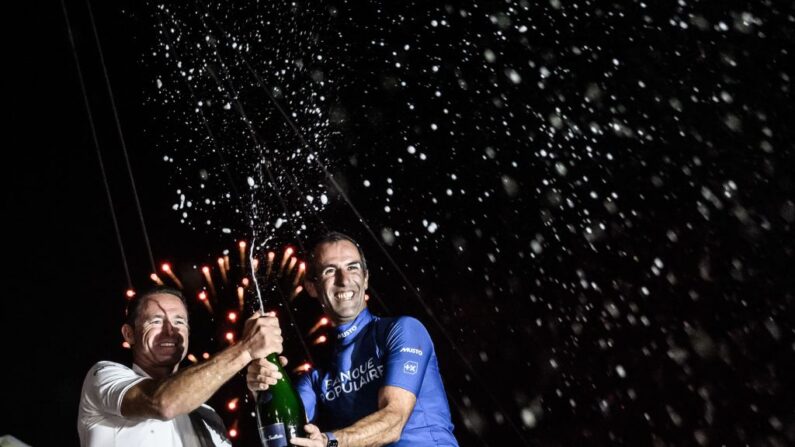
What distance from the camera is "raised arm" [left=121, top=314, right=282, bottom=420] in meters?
2.45

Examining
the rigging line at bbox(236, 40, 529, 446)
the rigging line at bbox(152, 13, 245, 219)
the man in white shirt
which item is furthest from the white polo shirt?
the rigging line at bbox(236, 40, 529, 446)

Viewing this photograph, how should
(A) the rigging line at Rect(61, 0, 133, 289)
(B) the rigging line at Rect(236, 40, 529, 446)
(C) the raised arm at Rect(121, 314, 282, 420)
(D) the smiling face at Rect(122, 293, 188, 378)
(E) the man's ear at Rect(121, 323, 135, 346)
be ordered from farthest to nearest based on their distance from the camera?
(B) the rigging line at Rect(236, 40, 529, 446) → (A) the rigging line at Rect(61, 0, 133, 289) → (E) the man's ear at Rect(121, 323, 135, 346) → (D) the smiling face at Rect(122, 293, 188, 378) → (C) the raised arm at Rect(121, 314, 282, 420)

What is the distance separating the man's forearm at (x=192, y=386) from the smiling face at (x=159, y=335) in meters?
0.55

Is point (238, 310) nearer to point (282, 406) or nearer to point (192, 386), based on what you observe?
point (282, 406)

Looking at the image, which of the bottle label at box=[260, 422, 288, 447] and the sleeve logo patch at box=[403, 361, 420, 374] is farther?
the sleeve logo patch at box=[403, 361, 420, 374]

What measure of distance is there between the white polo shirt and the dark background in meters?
5.93

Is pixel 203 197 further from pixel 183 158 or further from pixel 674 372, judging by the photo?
pixel 674 372

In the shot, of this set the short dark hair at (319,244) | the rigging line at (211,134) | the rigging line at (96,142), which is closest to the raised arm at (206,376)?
the short dark hair at (319,244)

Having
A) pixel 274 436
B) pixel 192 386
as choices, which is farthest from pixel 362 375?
pixel 192 386

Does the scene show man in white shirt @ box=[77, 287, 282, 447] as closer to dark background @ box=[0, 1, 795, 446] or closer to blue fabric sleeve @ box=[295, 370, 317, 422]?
blue fabric sleeve @ box=[295, 370, 317, 422]

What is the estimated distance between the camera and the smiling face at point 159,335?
3.05 metres

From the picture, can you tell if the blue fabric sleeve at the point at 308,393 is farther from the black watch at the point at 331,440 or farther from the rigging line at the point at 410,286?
the rigging line at the point at 410,286

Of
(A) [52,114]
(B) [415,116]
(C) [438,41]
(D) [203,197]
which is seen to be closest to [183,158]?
(D) [203,197]

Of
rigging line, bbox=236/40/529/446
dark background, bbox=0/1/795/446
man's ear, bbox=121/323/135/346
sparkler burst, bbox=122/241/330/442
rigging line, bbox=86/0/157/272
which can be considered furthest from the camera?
sparkler burst, bbox=122/241/330/442
